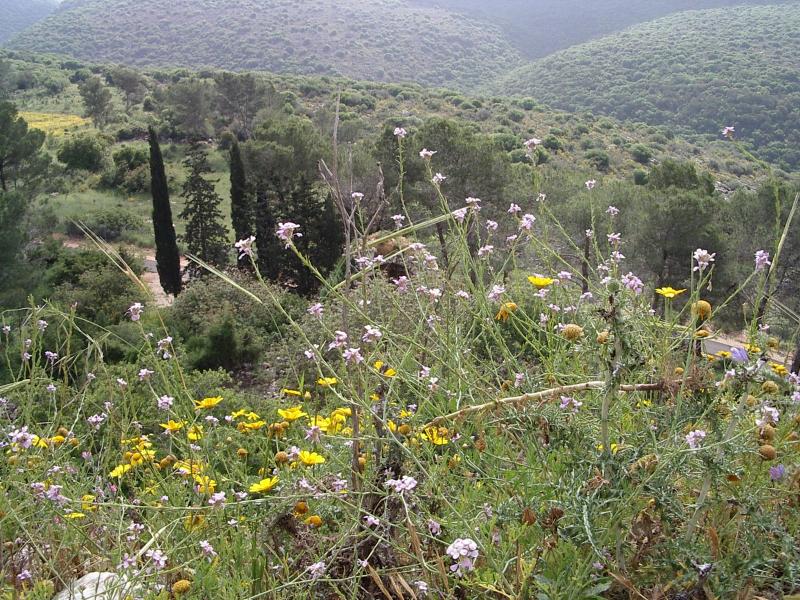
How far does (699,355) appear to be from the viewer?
79.8 inches

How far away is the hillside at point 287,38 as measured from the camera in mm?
80562

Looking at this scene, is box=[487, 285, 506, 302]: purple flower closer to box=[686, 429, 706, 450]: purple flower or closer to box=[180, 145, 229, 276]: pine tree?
box=[686, 429, 706, 450]: purple flower

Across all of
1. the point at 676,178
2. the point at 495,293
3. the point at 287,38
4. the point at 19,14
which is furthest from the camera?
the point at 19,14

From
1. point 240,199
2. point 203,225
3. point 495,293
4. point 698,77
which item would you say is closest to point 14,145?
point 203,225

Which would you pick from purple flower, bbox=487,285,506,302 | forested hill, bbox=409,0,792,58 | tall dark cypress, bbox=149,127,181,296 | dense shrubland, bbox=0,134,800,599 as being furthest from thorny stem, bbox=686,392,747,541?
forested hill, bbox=409,0,792,58

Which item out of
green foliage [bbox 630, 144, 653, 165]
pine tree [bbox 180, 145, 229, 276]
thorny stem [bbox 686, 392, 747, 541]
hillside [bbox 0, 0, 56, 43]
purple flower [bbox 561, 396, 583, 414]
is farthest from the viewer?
hillside [bbox 0, 0, 56, 43]

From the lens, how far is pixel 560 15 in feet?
362

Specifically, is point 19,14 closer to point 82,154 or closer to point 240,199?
point 82,154

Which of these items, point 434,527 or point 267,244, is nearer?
point 434,527

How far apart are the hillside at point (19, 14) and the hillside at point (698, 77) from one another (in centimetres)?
11208

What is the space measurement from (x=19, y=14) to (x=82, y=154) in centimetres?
15335

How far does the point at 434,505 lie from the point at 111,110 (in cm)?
4638

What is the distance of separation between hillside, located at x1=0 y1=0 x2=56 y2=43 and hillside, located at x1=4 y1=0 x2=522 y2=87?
140 feet

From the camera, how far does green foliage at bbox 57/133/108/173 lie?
3212 cm
